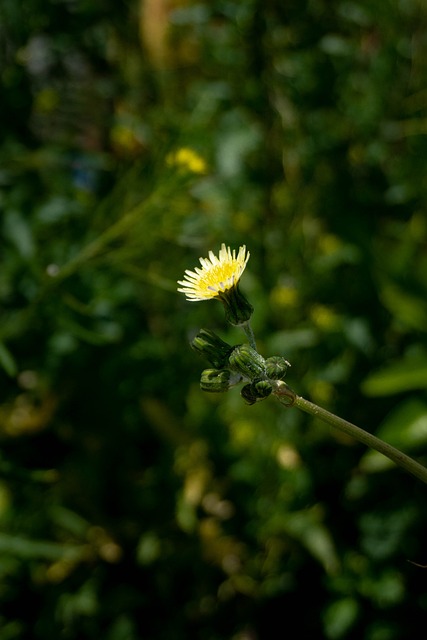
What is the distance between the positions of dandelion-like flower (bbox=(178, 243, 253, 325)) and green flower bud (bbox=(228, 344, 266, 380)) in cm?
6

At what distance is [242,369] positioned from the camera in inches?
24.4

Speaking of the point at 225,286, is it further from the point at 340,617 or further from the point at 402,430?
the point at 340,617

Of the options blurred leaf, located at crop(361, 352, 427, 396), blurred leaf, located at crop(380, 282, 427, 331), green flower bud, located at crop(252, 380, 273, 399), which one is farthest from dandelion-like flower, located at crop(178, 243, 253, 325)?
blurred leaf, located at crop(380, 282, 427, 331)

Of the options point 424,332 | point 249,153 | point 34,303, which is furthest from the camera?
point 249,153

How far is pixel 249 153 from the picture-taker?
1.69 meters

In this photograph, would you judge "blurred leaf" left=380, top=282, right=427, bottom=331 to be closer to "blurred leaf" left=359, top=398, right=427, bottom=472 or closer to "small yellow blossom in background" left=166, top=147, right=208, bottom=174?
"blurred leaf" left=359, top=398, right=427, bottom=472

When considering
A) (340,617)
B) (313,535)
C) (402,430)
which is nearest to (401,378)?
(402,430)

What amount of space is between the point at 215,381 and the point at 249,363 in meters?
0.04

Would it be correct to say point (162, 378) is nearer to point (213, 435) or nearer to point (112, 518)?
point (213, 435)

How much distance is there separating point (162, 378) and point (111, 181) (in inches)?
19.7

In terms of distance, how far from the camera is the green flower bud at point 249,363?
2.01ft

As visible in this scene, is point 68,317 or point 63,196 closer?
point 68,317

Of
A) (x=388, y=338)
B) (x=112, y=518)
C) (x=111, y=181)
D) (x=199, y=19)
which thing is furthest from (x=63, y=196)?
(x=388, y=338)

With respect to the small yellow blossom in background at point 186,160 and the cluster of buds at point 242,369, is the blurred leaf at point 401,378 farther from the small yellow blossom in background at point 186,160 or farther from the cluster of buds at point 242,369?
the cluster of buds at point 242,369
